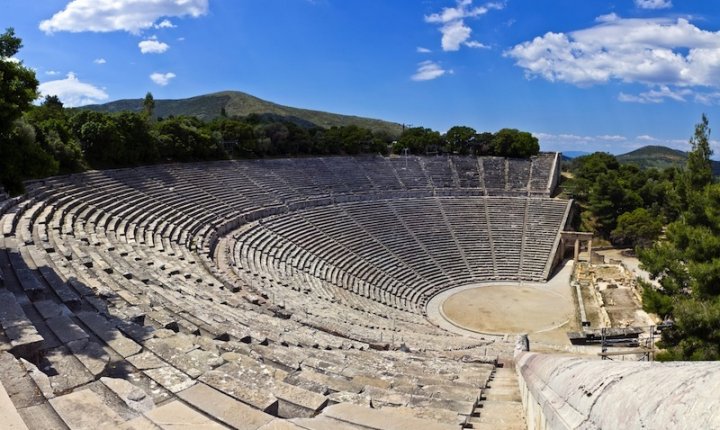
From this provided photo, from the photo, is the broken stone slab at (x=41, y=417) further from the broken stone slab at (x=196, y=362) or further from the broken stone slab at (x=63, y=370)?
the broken stone slab at (x=196, y=362)

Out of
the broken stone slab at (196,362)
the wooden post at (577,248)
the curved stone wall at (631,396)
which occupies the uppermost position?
the curved stone wall at (631,396)

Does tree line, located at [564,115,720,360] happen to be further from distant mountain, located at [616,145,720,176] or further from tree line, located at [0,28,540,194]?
distant mountain, located at [616,145,720,176]

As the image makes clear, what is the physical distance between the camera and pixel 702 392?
5.83 ft

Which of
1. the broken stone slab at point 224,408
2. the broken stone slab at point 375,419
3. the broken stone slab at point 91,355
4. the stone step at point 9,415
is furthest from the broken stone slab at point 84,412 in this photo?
the broken stone slab at point 375,419

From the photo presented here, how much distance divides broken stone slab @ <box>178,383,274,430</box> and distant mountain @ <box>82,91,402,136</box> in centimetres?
11839

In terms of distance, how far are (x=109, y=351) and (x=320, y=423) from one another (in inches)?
106

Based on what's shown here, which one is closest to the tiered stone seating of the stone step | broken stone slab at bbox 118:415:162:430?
broken stone slab at bbox 118:415:162:430

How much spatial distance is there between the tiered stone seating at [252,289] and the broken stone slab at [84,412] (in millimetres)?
14

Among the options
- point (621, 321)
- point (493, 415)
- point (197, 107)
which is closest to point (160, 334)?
point (493, 415)

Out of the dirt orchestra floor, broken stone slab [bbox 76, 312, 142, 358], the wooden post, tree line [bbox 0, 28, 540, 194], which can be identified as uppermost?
tree line [bbox 0, 28, 540, 194]

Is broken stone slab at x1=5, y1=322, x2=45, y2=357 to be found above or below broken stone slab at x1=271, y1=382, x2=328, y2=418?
above

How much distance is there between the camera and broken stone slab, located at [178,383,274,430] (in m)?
3.39

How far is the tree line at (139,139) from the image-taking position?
902 centimetres

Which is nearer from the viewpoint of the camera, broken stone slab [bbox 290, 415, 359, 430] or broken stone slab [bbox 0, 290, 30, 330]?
broken stone slab [bbox 290, 415, 359, 430]
